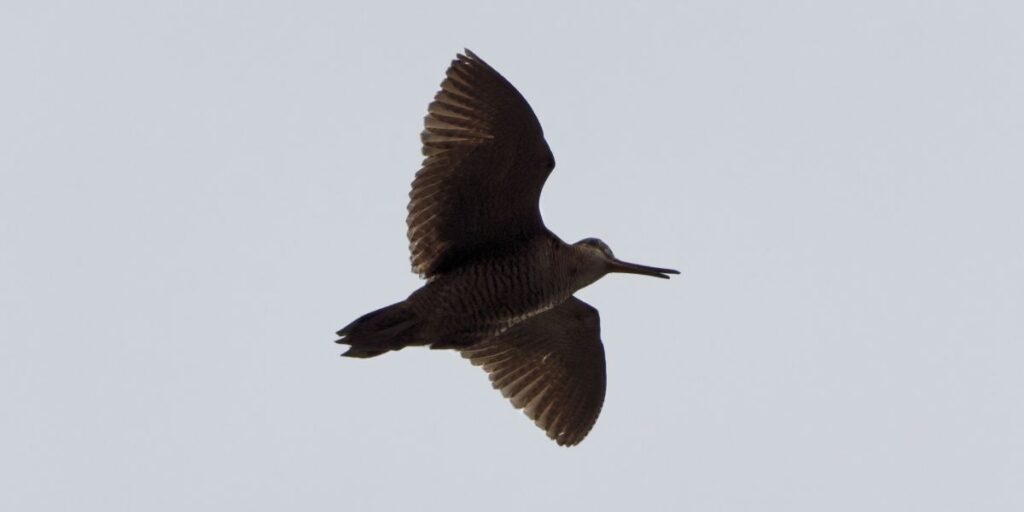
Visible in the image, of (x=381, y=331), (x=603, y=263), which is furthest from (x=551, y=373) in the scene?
(x=381, y=331)

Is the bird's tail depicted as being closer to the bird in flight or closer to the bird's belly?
the bird in flight

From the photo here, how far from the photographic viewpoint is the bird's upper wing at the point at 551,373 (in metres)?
16.8

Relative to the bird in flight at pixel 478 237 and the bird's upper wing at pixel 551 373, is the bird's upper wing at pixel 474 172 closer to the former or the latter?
the bird in flight at pixel 478 237

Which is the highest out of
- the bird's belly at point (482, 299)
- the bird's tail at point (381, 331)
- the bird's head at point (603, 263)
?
the bird's head at point (603, 263)

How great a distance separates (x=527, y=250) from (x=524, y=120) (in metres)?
1.26

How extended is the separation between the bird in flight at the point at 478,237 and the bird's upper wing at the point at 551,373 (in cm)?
81

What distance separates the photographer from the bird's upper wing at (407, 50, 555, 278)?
1440 cm

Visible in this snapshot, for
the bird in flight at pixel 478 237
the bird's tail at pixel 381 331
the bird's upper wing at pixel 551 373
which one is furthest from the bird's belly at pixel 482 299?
the bird's upper wing at pixel 551 373

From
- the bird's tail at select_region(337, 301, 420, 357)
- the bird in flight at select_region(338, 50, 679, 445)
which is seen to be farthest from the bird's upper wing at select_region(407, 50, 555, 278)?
the bird's tail at select_region(337, 301, 420, 357)

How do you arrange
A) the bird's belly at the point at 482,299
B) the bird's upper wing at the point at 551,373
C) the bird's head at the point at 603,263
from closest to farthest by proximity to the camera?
the bird's belly at the point at 482,299, the bird's head at the point at 603,263, the bird's upper wing at the point at 551,373

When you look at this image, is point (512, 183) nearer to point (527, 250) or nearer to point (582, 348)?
point (527, 250)

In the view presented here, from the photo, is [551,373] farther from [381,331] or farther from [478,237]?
[381,331]

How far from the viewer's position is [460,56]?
14.4 metres

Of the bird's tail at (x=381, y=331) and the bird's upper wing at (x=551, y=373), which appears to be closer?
the bird's tail at (x=381, y=331)
